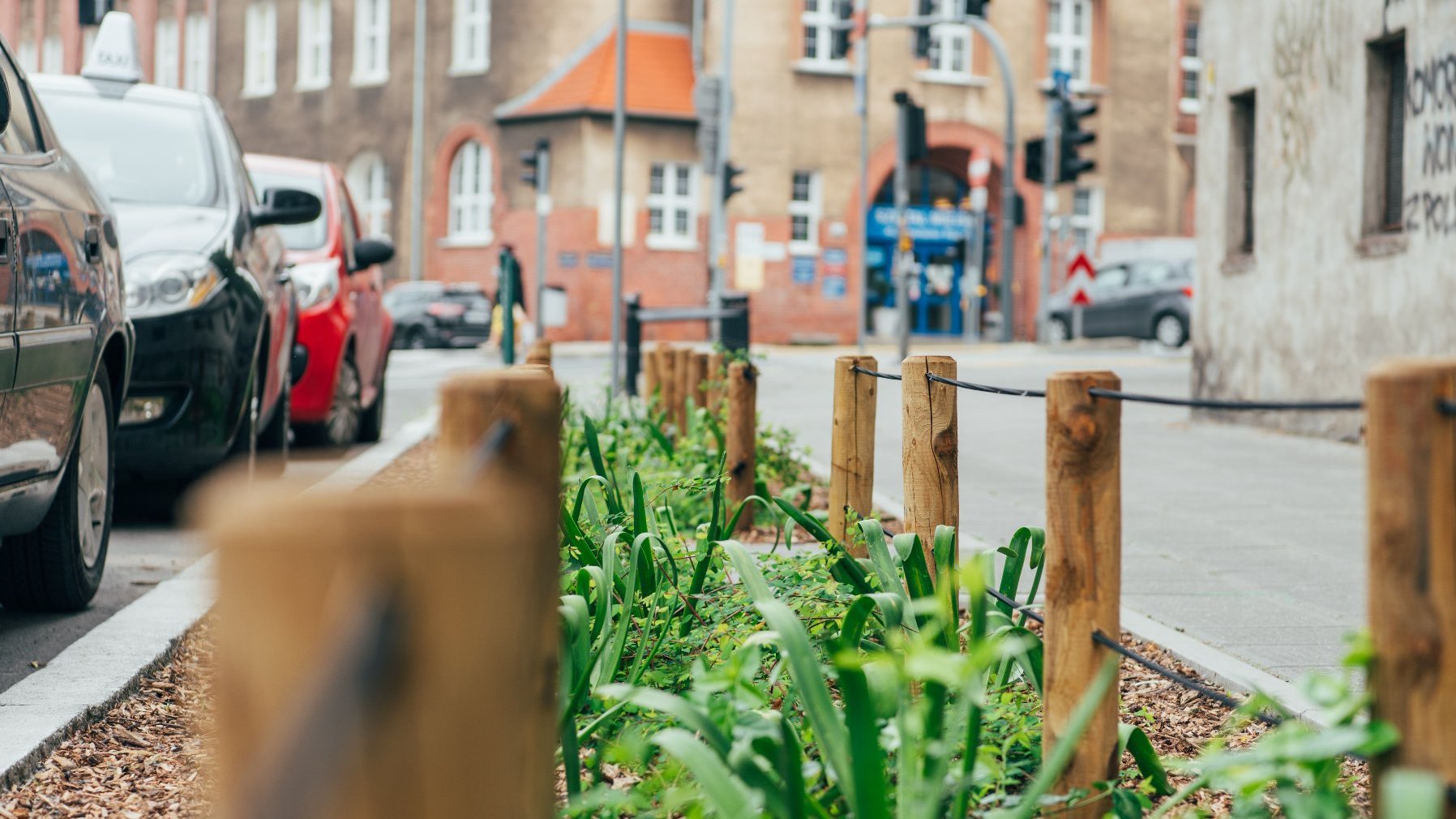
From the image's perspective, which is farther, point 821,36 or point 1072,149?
point 821,36

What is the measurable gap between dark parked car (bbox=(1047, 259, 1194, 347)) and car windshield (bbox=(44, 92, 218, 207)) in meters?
26.8

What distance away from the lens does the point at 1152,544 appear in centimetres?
766

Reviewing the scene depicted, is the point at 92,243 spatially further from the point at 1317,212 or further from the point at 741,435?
the point at 1317,212

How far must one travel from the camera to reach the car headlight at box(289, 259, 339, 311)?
→ 10.8 metres

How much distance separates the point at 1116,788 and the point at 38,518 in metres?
3.24

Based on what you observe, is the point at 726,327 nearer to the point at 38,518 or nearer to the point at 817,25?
the point at 38,518

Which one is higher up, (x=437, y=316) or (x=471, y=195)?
(x=471, y=195)

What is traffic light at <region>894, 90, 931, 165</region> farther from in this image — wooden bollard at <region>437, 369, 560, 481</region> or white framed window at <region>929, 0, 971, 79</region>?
wooden bollard at <region>437, 369, 560, 481</region>

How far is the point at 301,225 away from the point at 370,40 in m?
33.3

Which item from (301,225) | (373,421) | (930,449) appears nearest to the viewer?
(930,449)

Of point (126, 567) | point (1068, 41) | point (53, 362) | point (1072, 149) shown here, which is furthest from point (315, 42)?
point (53, 362)

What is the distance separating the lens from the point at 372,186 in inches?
1710

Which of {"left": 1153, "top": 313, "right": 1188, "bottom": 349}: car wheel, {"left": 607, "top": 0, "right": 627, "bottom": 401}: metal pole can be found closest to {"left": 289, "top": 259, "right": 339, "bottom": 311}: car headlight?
{"left": 607, "top": 0, "right": 627, "bottom": 401}: metal pole

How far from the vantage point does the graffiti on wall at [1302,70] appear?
13023 millimetres
